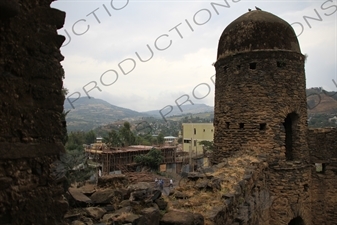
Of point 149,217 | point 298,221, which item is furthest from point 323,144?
point 149,217

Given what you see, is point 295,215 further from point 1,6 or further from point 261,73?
point 1,6

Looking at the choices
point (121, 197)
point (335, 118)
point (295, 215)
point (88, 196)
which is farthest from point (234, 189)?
point (335, 118)

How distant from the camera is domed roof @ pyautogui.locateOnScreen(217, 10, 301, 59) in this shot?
9.28 meters

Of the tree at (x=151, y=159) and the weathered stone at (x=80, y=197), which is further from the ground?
the weathered stone at (x=80, y=197)

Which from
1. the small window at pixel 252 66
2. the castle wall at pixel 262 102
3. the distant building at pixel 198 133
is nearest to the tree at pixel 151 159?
the distant building at pixel 198 133

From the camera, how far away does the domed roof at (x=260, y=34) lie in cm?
928

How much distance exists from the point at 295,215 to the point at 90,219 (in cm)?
758

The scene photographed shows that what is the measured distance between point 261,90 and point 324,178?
374 centimetres

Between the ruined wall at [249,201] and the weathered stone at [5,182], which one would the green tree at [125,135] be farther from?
the weathered stone at [5,182]

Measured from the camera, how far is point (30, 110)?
8.13 feet

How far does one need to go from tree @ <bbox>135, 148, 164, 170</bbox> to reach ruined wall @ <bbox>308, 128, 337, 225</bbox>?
19.8 m

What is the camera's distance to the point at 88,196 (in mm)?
4148

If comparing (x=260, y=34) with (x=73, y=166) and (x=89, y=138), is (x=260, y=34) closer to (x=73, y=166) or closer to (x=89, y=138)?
(x=73, y=166)

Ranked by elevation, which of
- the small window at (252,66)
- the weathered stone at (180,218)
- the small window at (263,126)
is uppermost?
the small window at (252,66)
